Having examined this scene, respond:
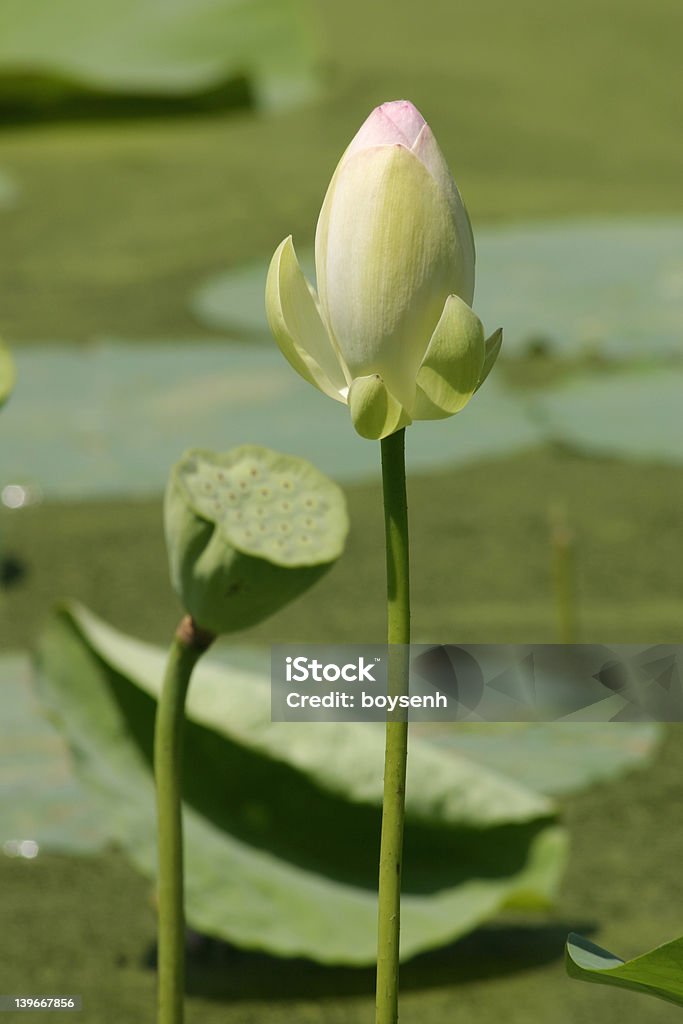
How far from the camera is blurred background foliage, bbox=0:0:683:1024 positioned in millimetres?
1158

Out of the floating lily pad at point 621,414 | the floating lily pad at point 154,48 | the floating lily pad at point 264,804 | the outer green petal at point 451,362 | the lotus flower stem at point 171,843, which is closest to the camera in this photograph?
the outer green petal at point 451,362

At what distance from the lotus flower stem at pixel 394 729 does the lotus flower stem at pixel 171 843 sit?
0.12 metres

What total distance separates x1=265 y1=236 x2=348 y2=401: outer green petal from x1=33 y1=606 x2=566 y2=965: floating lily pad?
483mm

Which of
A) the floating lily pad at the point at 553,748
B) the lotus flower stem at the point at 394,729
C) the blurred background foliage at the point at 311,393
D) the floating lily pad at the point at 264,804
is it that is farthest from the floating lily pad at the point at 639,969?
the floating lily pad at the point at 553,748

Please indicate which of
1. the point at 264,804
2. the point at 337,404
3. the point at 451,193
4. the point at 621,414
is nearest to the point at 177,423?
the point at 337,404

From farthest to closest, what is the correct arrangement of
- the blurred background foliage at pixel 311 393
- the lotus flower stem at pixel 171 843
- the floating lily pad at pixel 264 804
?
1. the blurred background foliage at pixel 311 393
2. the floating lily pad at pixel 264 804
3. the lotus flower stem at pixel 171 843

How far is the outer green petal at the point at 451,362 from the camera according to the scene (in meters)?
0.45

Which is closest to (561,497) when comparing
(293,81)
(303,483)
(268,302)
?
(303,483)

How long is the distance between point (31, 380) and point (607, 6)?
407cm

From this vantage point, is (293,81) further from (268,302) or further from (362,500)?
(268,302)

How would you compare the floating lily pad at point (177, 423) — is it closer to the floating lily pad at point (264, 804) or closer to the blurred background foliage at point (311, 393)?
the blurred background foliage at point (311, 393)

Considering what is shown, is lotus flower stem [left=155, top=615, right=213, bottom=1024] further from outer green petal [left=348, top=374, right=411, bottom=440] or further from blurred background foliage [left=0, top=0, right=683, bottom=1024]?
blurred background foliage [left=0, top=0, right=683, bottom=1024]

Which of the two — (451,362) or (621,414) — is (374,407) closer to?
(451,362)

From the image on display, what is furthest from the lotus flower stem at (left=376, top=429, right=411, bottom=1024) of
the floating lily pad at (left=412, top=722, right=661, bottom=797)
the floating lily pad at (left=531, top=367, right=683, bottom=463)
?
the floating lily pad at (left=531, top=367, right=683, bottom=463)
